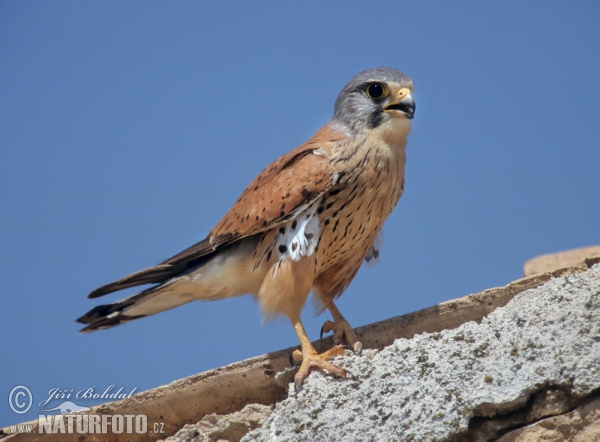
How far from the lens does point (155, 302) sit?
4.57 meters

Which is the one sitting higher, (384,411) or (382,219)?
(382,219)

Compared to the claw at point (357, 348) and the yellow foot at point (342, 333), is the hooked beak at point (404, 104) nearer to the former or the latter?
the yellow foot at point (342, 333)

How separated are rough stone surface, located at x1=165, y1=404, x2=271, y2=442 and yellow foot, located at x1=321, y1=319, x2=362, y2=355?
2.01 feet

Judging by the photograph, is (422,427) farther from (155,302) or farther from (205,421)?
(155,302)

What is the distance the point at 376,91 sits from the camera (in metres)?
4.54

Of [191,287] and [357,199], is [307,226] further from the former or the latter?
[191,287]

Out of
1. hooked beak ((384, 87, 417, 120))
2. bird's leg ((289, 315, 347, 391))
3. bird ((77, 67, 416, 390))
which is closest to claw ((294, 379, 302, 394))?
bird's leg ((289, 315, 347, 391))

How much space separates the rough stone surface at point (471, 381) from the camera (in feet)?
9.47

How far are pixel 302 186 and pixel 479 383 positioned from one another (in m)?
1.56

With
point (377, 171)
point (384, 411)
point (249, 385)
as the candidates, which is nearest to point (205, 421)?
point (249, 385)

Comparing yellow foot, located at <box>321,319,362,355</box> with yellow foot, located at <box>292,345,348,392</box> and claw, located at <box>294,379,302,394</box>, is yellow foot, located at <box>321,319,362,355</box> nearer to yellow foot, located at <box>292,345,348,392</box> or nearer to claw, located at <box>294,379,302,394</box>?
yellow foot, located at <box>292,345,348,392</box>

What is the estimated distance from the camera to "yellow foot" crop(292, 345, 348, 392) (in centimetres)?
350

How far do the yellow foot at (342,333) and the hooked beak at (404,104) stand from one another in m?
1.24

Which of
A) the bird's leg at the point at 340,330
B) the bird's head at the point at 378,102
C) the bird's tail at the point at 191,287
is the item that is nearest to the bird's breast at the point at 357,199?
the bird's head at the point at 378,102
